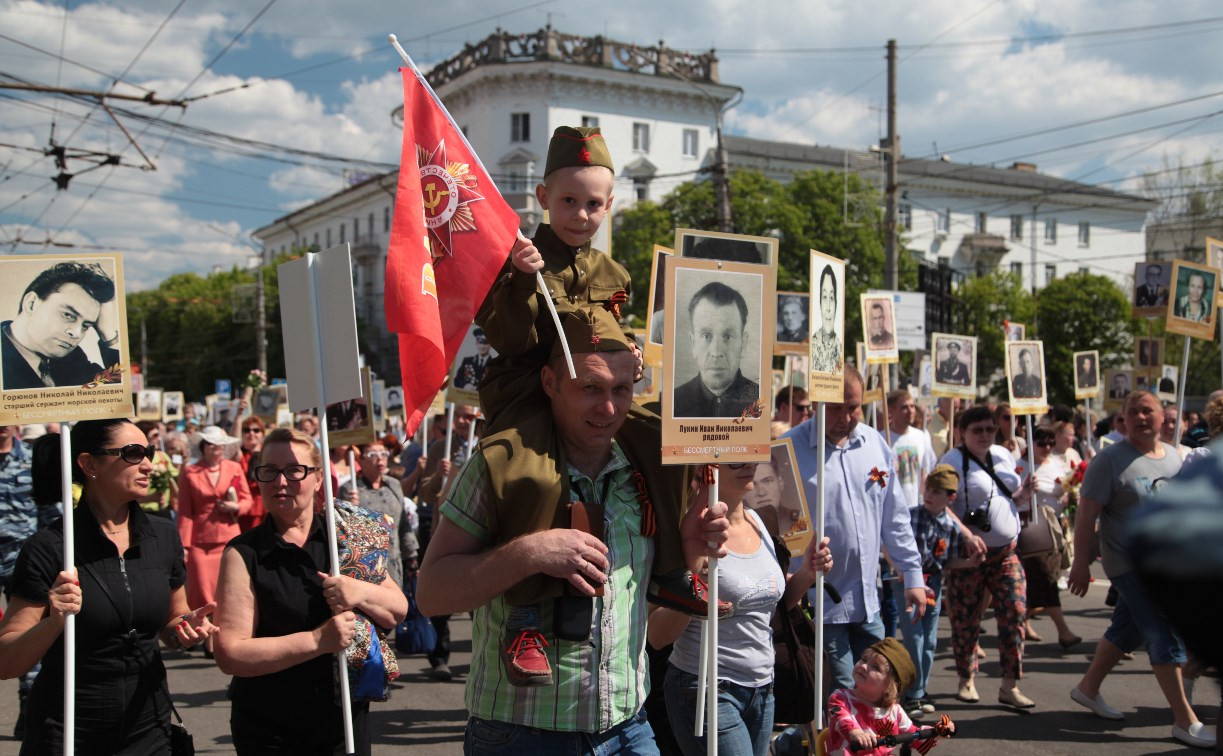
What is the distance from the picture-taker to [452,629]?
11531 millimetres

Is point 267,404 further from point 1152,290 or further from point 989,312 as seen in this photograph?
point 989,312

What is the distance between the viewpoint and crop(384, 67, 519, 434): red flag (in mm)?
3301

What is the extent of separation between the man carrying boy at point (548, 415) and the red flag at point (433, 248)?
4.8 inches

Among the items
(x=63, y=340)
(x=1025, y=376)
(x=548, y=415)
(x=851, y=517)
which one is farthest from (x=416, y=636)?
(x=1025, y=376)

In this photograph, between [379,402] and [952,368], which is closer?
[952,368]

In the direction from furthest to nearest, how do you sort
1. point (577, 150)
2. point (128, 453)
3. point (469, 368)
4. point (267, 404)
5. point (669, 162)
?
1. point (669, 162)
2. point (267, 404)
3. point (469, 368)
4. point (128, 453)
5. point (577, 150)

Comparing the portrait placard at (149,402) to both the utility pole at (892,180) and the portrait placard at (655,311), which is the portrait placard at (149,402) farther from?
the portrait placard at (655,311)

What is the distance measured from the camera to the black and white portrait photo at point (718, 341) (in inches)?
134

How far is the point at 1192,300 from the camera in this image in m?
9.88

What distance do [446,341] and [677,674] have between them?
1.83m

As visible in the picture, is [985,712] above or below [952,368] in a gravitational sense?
below

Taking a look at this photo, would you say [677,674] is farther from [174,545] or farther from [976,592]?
[976,592]

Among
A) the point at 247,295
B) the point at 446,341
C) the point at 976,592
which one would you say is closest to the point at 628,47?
the point at 247,295

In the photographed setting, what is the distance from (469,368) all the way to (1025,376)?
5772mm
